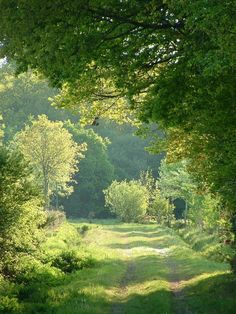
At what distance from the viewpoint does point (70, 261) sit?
2588 cm

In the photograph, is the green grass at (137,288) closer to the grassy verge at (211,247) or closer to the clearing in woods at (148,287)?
the clearing in woods at (148,287)

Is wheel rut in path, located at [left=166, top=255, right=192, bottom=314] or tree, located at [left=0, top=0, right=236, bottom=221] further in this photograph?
wheel rut in path, located at [left=166, top=255, right=192, bottom=314]

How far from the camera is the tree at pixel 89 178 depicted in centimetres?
9194

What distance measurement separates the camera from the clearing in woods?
1515cm

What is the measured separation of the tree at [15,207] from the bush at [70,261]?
5.33 metres

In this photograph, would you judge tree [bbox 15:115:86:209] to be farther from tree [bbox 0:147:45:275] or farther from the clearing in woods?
tree [bbox 0:147:45:275]

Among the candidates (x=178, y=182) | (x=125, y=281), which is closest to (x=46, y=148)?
(x=178, y=182)

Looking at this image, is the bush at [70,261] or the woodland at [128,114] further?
the bush at [70,261]

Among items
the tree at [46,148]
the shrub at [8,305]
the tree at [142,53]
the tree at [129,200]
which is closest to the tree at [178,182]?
the tree at [129,200]

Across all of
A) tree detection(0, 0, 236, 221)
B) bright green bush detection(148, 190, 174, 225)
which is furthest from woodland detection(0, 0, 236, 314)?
bright green bush detection(148, 190, 174, 225)

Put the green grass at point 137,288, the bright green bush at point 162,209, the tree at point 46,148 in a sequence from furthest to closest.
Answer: the bright green bush at point 162,209 → the tree at point 46,148 → the green grass at point 137,288

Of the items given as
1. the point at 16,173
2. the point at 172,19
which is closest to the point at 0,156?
the point at 16,173

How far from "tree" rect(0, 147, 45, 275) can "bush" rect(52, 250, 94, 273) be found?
5325mm

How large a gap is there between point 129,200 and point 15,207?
2040 inches
